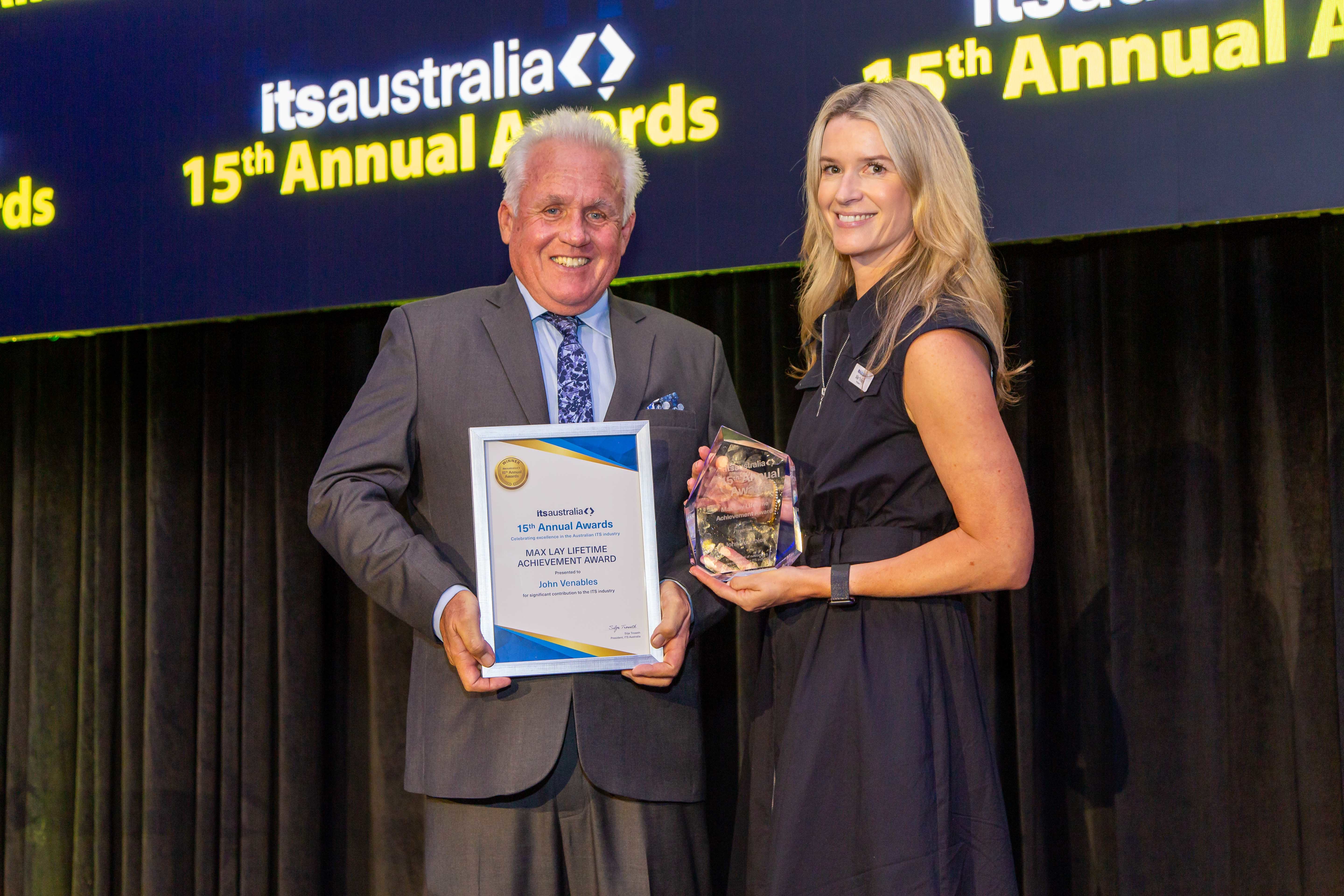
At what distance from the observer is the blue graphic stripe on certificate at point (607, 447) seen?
170 cm

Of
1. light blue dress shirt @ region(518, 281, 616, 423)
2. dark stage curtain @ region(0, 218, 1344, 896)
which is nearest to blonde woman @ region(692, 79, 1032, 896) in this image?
light blue dress shirt @ region(518, 281, 616, 423)

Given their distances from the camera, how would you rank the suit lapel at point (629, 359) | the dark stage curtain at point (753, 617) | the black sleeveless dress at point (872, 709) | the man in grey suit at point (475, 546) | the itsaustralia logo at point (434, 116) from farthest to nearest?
the itsaustralia logo at point (434, 116) < the dark stage curtain at point (753, 617) < the suit lapel at point (629, 359) < the man in grey suit at point (475, 546) < the black sleeveless dress at point (872, 709)

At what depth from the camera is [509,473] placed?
1686 millimetres

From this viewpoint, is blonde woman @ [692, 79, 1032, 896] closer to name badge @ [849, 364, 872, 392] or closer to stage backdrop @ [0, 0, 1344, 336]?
name badge @ [849, 364, 872, 392]

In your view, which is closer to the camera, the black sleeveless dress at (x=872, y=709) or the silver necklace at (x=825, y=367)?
the black sleeveless dress at (x=872, y=709)

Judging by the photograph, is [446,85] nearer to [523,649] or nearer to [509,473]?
[509,473]

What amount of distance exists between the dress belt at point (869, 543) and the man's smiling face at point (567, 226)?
61 centimetres

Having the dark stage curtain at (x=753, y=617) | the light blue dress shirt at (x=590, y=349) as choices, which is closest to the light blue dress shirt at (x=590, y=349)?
the light blue dress shirt at (x=590, y=349)

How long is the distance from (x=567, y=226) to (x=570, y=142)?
0.48 feet

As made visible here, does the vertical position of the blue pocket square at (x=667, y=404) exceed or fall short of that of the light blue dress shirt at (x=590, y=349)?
it falls short

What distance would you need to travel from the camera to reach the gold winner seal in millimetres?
1685

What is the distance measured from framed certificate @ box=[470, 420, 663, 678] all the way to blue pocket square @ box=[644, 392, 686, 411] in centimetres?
20

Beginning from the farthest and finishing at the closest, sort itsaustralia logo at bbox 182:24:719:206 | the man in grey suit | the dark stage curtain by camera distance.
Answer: itsaustralia logo at bbox 182:24:719:206
the dark stage curtain
the man in grey suit

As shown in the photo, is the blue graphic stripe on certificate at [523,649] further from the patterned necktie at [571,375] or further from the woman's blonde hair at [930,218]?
the woman's blonde hair at [930,218]
